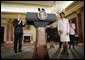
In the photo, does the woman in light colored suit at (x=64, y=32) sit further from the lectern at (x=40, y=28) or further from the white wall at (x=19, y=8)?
the white wall at (x=19, y=8)

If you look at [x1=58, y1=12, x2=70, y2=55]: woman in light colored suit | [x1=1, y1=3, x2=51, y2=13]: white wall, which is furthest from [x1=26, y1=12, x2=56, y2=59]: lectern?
[x1=1, y1=3, x2=51, y2=13]: white wall

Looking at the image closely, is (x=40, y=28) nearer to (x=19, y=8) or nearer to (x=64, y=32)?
(x=64, y=32)

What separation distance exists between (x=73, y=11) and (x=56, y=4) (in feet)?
3.74

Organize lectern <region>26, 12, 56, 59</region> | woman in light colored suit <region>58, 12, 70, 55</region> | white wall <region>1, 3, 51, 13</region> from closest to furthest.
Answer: lectern <region>26, 12, 56, 59</region> → woman in light colored suit <region>58, 12, 70, 55</region> → white wall <region>1, 3, 51, 13</region>

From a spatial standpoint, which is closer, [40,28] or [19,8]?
[40,28]

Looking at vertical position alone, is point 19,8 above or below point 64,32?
above

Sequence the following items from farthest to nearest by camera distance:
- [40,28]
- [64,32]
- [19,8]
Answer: [19,8], [64,32], [40,28]

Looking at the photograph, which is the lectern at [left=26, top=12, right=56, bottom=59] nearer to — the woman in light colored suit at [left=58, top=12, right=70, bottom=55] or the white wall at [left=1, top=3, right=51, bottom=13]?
the woman in light colored suit at [left=58, top=12, right=70, bottom=55]

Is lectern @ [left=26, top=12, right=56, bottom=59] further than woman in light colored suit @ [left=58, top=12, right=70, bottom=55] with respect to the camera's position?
No

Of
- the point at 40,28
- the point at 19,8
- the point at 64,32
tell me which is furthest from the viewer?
A: the point at 19,8

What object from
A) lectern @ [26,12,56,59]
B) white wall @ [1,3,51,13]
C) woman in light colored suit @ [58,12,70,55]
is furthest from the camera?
white wall @ [1,3,51,13]

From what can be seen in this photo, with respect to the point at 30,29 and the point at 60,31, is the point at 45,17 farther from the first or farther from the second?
the point at 30,29

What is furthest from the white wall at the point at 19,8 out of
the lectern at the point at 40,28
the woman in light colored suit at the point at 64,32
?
the lectern at the point at 40,28

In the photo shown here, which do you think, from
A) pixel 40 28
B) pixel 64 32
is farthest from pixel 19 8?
pixel 40 28
